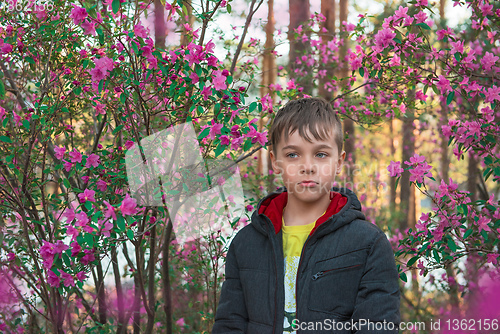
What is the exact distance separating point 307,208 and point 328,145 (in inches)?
10.6

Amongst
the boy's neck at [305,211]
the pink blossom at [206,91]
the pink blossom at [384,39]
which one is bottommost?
the boy's neck at [305,211]

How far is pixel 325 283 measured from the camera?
1.58 m

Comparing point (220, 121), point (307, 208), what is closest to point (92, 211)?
point (220, 121)

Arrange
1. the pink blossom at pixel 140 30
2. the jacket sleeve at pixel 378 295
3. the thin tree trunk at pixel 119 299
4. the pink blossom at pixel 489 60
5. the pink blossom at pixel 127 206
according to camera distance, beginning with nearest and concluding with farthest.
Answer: the jacket sleeve at pixel 378 295 → the pink blossom at pixel 127 206 → the pink blossom at pixel 140 30 → the pink blossom at pixel 489 60 → the thin tree trunk at pixel 119 299

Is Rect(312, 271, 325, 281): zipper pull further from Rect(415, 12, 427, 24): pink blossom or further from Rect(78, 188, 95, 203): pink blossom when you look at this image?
Rect(415, 12, 427, 24): pink blossom

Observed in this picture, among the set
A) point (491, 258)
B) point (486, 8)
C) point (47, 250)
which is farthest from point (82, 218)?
point (486, 8)

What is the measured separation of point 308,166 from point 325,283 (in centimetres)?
43

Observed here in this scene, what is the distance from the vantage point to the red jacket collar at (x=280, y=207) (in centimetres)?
170

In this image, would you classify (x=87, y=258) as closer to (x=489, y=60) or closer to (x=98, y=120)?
(x=98, y=120)

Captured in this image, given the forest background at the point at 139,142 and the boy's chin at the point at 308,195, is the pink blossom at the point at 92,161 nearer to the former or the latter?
the forest background at the point at 139,142

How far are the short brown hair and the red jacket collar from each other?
208mm

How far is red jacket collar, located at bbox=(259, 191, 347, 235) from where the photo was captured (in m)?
1.70

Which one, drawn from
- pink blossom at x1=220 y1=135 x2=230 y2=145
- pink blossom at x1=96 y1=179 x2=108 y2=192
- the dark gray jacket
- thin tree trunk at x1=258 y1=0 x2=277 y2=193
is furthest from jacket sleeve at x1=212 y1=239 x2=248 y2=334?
thin tree trunk at x1=258 y1=0 x2=277 y2=193

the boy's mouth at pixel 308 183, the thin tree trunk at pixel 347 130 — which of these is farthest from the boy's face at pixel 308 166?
the thin tree trunk at pixel 347 130
